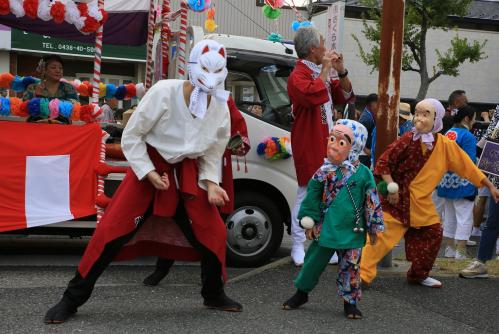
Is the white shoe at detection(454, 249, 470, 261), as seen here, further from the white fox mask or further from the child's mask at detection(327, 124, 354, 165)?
the white fox mask

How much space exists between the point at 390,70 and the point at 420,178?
106cm

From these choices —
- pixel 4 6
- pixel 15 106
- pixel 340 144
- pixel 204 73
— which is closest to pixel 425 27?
pixel 4 6

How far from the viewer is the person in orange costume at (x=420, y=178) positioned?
5660 mm

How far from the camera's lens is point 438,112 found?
223 inches

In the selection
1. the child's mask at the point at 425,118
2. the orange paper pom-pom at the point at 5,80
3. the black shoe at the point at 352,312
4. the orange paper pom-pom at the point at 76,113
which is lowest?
the black shoe at the point at 352,312

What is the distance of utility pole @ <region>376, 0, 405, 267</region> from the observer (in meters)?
6.12

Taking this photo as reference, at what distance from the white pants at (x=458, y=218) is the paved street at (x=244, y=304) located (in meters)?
1.56

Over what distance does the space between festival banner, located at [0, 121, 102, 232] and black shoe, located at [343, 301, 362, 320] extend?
2.68 metres

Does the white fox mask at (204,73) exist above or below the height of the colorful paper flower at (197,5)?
below

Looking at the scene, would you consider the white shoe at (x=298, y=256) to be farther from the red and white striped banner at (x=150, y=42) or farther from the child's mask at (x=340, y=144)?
the red and white striped banner at (x=150, y=42)

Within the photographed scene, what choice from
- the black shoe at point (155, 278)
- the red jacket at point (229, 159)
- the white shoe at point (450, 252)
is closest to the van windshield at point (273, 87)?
the red jacket at point (229, 159)

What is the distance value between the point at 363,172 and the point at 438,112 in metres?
1.24

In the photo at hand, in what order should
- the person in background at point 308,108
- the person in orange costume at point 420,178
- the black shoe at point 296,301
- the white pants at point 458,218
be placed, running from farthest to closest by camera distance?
1. the white pants at point 458,218
2. the person in background at point 308,108
3. the person in orange costume at point 420,178
4. the black shoe at point 296,301

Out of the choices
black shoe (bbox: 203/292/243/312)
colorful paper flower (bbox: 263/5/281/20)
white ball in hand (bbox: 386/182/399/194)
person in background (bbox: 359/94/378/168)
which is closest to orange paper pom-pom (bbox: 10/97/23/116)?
black shoe (bbox: 203/292/243/312)
